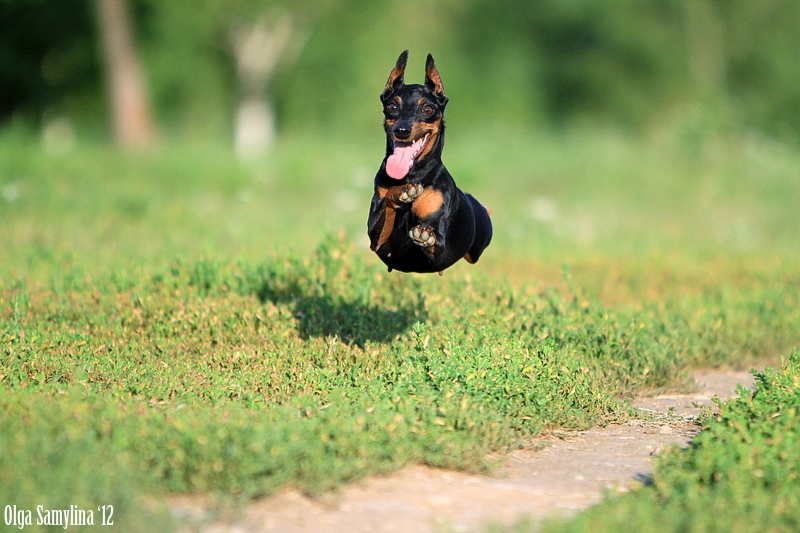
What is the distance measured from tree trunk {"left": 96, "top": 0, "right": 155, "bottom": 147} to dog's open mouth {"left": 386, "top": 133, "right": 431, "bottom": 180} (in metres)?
16.5

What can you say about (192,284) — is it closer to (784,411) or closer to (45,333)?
(45,333)

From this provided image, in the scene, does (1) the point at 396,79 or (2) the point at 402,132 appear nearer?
(2) the point at 402,132

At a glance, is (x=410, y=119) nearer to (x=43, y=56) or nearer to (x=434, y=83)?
(x=434, y=83)

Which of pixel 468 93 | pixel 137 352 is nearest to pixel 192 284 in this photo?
pixel 137 352

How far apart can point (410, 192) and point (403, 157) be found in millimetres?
219

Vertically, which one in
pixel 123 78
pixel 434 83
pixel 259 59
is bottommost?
pixel 434 83

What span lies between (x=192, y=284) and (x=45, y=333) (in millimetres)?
1707

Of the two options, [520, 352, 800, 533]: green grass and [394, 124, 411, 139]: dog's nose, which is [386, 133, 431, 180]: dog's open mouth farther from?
[520, 352, 800, 533]: green grass

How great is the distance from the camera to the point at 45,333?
6.96 m

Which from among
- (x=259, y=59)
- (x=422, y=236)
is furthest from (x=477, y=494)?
(x=259, y=59)

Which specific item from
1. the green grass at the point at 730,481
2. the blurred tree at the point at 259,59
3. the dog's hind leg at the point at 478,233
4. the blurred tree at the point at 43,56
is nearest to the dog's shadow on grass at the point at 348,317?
the dog's hind leg at the point at 478,233

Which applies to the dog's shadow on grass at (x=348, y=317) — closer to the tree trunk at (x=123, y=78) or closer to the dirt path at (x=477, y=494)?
the dirt path at (x=477, y=494)

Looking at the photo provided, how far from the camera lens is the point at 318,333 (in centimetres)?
731

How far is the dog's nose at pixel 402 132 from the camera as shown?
5.21m
